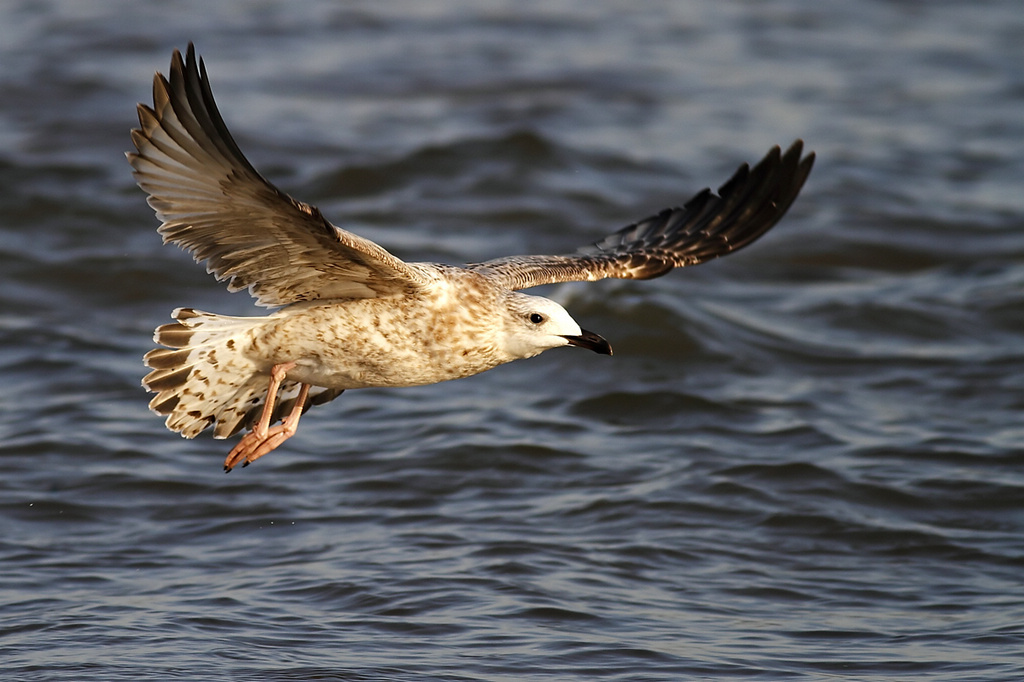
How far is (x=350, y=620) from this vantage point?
675 cm

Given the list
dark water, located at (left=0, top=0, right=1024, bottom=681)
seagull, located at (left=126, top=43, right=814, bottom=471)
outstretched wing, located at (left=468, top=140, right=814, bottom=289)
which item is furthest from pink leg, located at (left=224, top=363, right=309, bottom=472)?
outstretched wing, located at (left=468, top=140, right=814, bottom=289)

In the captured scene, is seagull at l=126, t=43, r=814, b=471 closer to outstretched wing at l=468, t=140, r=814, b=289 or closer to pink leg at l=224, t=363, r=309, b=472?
pink leg at l=224, t=363, r=309, b=472

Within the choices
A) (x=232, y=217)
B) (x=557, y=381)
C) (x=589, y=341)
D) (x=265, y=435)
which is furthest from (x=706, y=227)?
(x=232, y=217)

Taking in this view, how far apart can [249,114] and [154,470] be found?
7.16 metres

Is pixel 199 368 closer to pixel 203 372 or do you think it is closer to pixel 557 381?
pixel 203 372

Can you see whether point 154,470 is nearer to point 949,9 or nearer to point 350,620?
point 350,620

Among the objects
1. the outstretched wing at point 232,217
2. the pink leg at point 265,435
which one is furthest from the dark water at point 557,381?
the outstretched wing at point 232,217

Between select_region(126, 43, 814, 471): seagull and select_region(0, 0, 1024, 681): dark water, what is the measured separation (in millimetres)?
1117

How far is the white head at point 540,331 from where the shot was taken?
5969mm

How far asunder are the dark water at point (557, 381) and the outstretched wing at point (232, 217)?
1.64 m

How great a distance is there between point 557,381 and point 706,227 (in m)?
2.64

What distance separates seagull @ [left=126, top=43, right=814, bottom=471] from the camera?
17.7 ft

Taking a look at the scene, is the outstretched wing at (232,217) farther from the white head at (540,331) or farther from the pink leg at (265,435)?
the white head at (540,331)

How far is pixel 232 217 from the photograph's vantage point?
557cm
